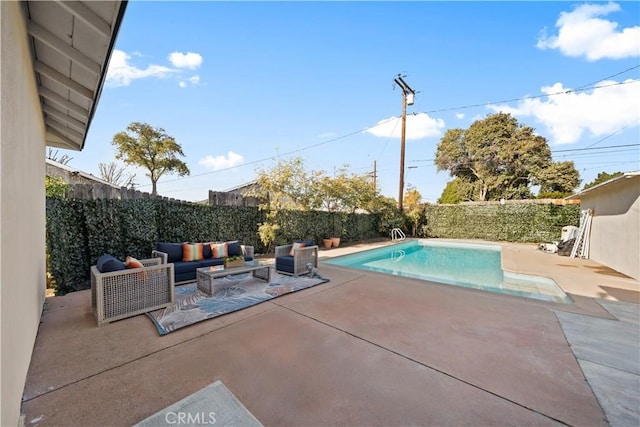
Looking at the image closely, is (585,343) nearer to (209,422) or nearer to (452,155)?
(209,422)

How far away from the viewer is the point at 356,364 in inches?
95.2

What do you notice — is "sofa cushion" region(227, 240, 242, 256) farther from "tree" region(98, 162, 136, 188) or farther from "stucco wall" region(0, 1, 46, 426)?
"tree" region(98, 162, 136, 188)

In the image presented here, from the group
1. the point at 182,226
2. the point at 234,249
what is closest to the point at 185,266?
the point at 234,249

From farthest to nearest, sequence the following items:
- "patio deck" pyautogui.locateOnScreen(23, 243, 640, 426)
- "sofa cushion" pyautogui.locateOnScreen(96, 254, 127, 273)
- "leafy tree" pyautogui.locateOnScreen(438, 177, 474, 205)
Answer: "leafy tree" pyautogui.locateOnScreen(438, 177, 474, 205), "sofa cushion" pyautogui.locateOnScreen(96, 254, 127, 273), "patio deck" pyautogui.locateOnScreen(23, 243, 640, 426)

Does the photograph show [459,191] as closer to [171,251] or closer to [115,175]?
[171,251]

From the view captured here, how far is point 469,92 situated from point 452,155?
346 inches

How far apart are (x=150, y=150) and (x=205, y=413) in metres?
17.9

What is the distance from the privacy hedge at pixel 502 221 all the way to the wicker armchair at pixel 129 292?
48.0 feet

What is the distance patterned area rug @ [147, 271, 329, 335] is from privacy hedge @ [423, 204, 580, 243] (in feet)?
39.1

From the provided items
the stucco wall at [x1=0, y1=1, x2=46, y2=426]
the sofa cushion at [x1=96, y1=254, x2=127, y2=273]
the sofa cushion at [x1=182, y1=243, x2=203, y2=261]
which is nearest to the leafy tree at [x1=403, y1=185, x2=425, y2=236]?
the sofa cushion at [x1=182, y1=243, x2=203, y2=261]

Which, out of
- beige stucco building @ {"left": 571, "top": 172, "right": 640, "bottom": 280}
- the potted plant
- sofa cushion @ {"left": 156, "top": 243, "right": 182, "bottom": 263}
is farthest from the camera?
beige stucco building @ {"left": 571, "top": 172, "right": 640, "bottom": 280}

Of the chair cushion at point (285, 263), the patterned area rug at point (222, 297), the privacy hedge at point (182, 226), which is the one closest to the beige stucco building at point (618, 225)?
the privacy hedge at point (182, 226)

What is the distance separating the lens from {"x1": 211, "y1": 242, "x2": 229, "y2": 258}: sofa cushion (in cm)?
571

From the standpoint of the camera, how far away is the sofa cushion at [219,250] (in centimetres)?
571
